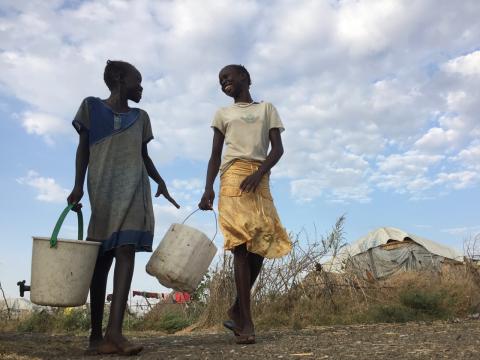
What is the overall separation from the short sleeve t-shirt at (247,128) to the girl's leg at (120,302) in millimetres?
1023

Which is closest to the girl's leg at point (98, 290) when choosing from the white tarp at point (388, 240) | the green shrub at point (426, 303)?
the green shrub at point (426, 303)

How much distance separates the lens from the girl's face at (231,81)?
13.8ft

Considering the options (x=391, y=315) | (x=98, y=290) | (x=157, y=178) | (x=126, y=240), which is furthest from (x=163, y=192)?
(x=391, y=315)

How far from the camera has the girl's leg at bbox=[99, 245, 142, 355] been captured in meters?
3.17

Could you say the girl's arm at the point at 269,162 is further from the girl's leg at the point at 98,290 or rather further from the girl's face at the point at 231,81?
the girl's leg at the point at 98,290

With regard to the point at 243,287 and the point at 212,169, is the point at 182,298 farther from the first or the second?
the point at 243,287

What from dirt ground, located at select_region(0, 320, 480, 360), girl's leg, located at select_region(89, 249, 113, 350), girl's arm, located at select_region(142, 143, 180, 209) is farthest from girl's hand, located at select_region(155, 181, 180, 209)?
dirt ground, located at select_region(0, 320, 480, 360)

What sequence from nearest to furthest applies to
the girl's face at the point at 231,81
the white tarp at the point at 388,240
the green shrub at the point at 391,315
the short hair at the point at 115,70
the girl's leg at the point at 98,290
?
1. the girl's leg at the point at 98,290
2. the short hair at the point at 115,70
3. the girl's face at the point at 231,81
4. the green shrub at the point at 391,315
5. the white tarp at the point at 388,240

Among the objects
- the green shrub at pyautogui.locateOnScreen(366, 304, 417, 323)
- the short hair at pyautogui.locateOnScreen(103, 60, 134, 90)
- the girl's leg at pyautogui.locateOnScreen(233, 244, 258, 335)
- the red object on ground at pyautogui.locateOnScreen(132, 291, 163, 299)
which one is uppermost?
the short hair at pyautogui.locateOnScreen(103, 60, 134, 90)

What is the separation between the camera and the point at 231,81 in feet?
13.8

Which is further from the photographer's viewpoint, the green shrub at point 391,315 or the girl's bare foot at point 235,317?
the green shrub at point 391,315

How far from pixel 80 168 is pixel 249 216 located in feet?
3.78

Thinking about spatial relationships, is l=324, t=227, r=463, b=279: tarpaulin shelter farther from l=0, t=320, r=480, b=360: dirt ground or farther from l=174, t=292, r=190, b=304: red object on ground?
l=0, t=320, r=480, b=360: dirt ground

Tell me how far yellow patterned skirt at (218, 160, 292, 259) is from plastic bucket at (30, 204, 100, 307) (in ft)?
3.07
